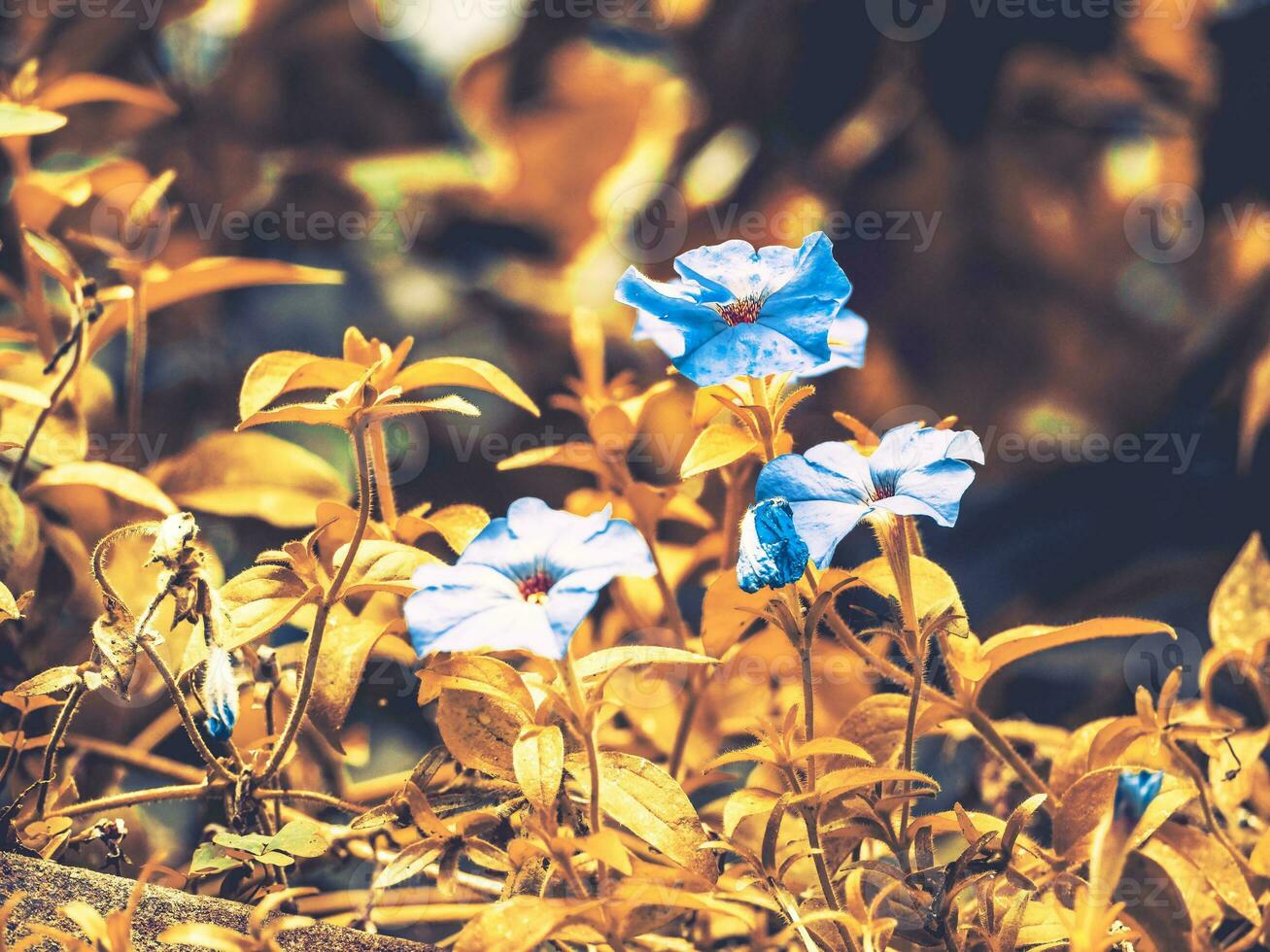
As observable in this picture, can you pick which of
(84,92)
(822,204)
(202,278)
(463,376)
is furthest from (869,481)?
(822,204)

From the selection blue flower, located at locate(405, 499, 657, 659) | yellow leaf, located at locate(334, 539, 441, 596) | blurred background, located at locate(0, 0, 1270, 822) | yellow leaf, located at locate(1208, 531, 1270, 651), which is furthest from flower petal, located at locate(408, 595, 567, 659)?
blurred background, located at locate(0, 0, 1270, 822)

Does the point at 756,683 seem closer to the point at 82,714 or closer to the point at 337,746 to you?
the point at 337,746

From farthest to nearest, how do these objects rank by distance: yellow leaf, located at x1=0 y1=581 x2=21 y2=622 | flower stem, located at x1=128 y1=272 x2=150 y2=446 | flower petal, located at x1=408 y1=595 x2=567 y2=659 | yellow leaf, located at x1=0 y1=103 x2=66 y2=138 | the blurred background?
the blurred background
flower stem, located at x1=128 y1=272 x2=150 y2=446
yellow leaf, located at x1=0 y1=103 x2=66 y2=138
yellow leaf, located at x1=0 y1=581 x2=21 y2=622
flower petal, located at x1=408 y1=595 x2=567 y2=659

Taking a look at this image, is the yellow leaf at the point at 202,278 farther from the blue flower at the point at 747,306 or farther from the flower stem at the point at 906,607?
the flower stem at the point at 906,607

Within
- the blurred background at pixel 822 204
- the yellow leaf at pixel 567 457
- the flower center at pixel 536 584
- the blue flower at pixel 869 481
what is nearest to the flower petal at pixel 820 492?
the blue flower at pixel 869 481

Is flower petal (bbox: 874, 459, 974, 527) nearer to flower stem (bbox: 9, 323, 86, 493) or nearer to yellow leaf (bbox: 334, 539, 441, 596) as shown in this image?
yellow leaf (bbox: 334, 539, 441, 596)

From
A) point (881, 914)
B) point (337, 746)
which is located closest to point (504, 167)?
point (337, 746)

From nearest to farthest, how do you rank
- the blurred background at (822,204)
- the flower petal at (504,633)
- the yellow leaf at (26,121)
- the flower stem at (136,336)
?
the flower petal at (504,633) < the yellow leaf at (26,121) < the flower stem at (136,336) < the blurred background at (822,204)
